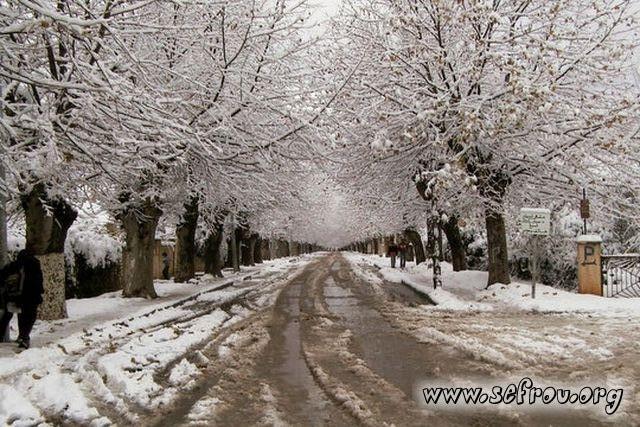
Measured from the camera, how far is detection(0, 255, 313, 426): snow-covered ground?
6.20 metres

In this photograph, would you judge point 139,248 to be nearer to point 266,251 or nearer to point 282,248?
point 266,251

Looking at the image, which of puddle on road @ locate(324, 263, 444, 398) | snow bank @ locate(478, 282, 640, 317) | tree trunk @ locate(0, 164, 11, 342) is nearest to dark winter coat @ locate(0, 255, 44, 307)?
tree trunk @ locate(0, 164, 11, 342)

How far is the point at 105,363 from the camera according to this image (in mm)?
8328

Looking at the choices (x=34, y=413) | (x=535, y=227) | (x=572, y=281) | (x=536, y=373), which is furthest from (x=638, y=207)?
(x=34, y=413)

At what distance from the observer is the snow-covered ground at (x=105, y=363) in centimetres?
620

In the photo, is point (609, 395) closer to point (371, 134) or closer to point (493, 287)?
point (493, 287)

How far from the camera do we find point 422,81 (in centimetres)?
1692

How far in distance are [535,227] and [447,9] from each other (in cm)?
604

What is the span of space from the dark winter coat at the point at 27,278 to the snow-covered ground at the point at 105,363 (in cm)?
79

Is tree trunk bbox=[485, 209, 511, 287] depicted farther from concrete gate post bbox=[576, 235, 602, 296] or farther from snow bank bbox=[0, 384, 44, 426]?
snow bank bbox=[0, 384, 44, 426]

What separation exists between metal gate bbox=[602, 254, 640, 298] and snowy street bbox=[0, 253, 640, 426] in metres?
4.19

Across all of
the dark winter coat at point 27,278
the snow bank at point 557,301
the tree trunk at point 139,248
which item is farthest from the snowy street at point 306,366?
the tree trunk at point 139,248

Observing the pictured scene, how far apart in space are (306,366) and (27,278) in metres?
5.04

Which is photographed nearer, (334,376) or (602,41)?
(334,376)
